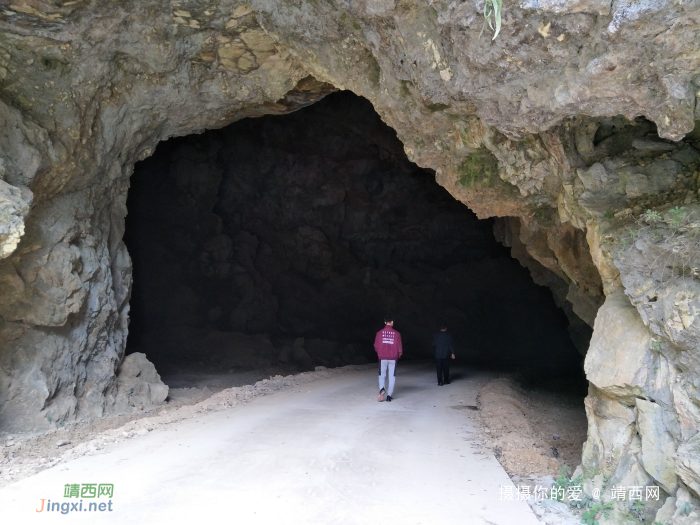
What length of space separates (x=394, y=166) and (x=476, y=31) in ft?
54.6

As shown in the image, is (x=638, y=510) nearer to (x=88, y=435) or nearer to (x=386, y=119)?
(x=386, y=119)

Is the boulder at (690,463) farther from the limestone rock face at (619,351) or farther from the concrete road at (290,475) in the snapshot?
the concrete road at (290,475)

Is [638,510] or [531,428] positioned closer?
[638,510]

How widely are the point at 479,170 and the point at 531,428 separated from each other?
4107mm

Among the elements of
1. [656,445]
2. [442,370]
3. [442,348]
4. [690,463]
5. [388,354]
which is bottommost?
[442,370]

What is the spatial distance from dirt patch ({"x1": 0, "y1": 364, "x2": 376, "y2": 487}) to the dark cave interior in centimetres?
679

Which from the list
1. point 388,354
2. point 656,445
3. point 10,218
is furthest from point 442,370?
point 10,218

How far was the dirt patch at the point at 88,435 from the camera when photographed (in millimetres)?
5590

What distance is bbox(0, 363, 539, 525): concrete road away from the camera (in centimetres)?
412

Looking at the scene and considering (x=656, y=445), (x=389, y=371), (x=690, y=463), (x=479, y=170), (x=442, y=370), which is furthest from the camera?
(x=442, y=370)

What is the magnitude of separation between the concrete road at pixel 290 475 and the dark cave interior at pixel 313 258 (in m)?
9.98

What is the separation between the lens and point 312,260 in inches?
888

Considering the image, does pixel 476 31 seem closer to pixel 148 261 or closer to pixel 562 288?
pixel 562 288

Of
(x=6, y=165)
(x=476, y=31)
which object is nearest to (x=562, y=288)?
(x=476, y=31)
